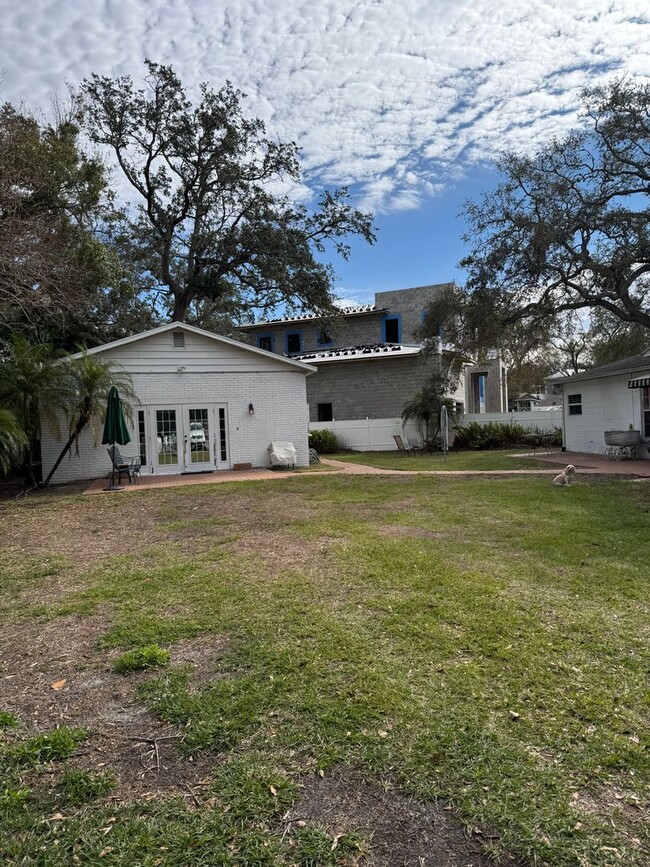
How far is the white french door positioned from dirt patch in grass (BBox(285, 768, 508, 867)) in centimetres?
1392

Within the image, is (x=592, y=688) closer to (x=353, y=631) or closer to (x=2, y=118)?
(x=353, y=631)

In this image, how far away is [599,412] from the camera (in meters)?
18.0

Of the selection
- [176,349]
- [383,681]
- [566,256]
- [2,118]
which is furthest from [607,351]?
[383,681]

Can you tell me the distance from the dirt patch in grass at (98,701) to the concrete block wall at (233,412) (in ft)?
36.8

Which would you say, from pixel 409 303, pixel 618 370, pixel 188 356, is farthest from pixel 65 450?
pixel 409 303

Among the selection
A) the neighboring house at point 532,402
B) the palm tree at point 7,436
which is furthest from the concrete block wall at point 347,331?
the neighboring house at point 532,402

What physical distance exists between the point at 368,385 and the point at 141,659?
878 inches

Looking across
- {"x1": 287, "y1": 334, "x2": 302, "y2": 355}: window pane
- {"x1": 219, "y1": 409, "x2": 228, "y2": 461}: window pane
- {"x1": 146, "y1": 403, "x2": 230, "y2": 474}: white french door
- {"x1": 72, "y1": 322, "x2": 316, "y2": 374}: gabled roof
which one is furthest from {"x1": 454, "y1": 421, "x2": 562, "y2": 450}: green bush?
{"x1": 146, "y1": 403, "x2": 230, "y2": 474}: white french door

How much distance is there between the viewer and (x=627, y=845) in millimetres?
1975

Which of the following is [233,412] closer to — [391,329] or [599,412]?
[599,412]

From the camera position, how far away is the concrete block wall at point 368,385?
24.5 m

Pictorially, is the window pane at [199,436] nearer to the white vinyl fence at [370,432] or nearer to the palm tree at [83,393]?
the palm tree at [83,393]

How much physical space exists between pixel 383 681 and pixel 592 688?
119cm

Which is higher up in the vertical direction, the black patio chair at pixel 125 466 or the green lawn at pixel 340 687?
the black patio chair at pixel 125 466
